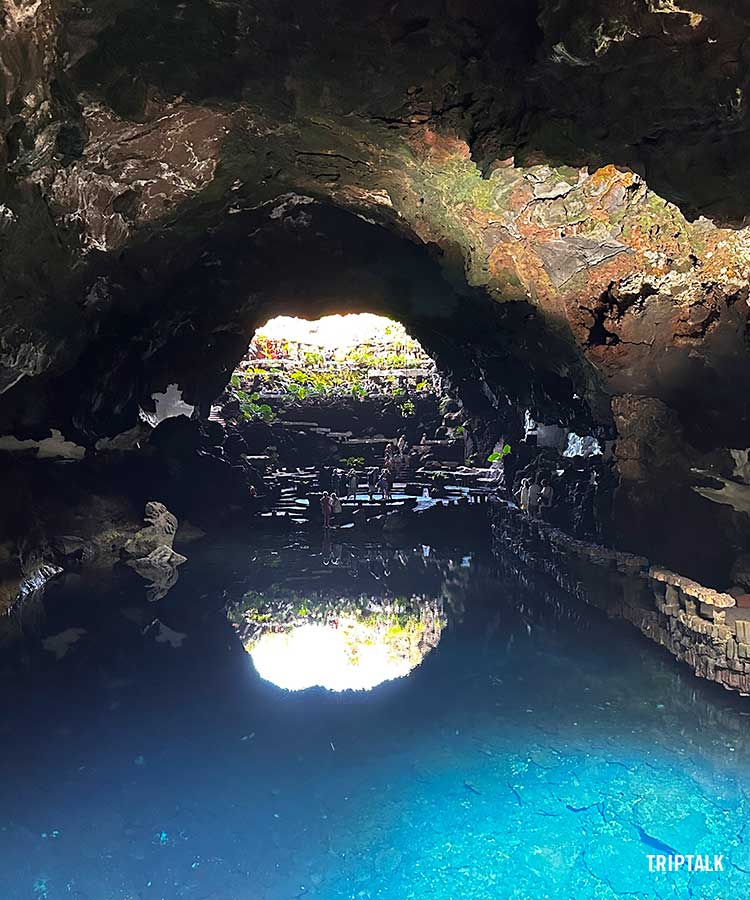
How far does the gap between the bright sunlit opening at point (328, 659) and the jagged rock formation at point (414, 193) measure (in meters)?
4.82

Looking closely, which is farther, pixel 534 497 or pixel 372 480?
pixel 372 480

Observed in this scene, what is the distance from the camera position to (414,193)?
29.8 ft

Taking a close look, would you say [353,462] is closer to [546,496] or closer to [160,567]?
[546,496]

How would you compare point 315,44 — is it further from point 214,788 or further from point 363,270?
point 363,270

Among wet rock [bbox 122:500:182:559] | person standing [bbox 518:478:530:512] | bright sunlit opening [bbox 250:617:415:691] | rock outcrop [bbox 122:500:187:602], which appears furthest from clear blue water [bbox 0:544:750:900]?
person standing [bbox 518:478:530:512]

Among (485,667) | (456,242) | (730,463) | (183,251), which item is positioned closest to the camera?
(485,667)

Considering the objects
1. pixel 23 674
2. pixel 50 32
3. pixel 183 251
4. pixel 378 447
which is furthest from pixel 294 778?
pixel 378 447

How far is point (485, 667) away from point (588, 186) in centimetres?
590

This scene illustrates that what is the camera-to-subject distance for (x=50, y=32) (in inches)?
177

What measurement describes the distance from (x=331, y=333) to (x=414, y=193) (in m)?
25.3

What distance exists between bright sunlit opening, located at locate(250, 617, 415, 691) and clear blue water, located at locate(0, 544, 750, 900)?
0.72 ft

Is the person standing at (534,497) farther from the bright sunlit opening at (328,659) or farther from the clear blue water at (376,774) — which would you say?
the bright sunlit opening at (328,659)

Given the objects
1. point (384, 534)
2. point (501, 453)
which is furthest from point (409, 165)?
point (501, 453)

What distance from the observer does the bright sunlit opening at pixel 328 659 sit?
8336 mm
